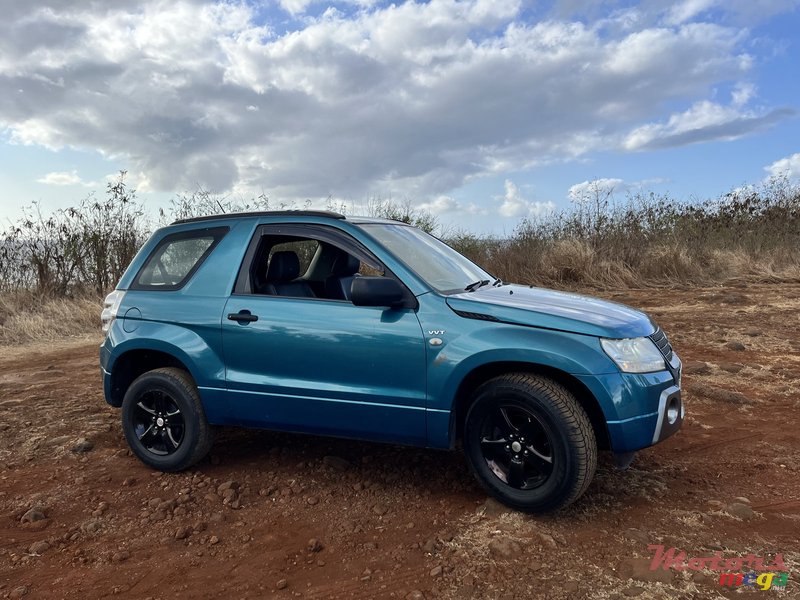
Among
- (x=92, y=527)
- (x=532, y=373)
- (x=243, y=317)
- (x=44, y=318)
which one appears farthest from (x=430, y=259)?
(x=44, y=318)

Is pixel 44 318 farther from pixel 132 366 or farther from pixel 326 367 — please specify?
pixel 326 367

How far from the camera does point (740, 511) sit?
3.38m

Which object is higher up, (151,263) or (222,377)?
(151,263)

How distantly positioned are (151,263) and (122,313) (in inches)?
16.2

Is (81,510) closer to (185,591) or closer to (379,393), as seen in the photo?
(185,591)

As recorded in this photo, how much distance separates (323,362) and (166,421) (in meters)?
1.37

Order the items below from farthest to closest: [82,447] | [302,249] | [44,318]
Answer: [44,318] → [302,249] → [82,447]

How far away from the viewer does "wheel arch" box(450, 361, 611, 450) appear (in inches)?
131

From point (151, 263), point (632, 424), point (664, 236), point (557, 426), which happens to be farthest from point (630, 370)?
point (664, 236)

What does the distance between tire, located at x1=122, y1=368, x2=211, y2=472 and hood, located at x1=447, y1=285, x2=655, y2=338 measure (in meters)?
1.93

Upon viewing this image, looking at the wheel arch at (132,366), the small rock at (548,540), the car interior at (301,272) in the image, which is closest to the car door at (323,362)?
the car interior at (301,272)

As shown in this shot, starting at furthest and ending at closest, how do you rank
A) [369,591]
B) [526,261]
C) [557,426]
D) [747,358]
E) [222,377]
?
[526,261] → [747,358] → [222,377] → [557,426] → [369,591]

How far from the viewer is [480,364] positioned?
334 centimetres

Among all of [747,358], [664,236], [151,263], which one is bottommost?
[747,358]
